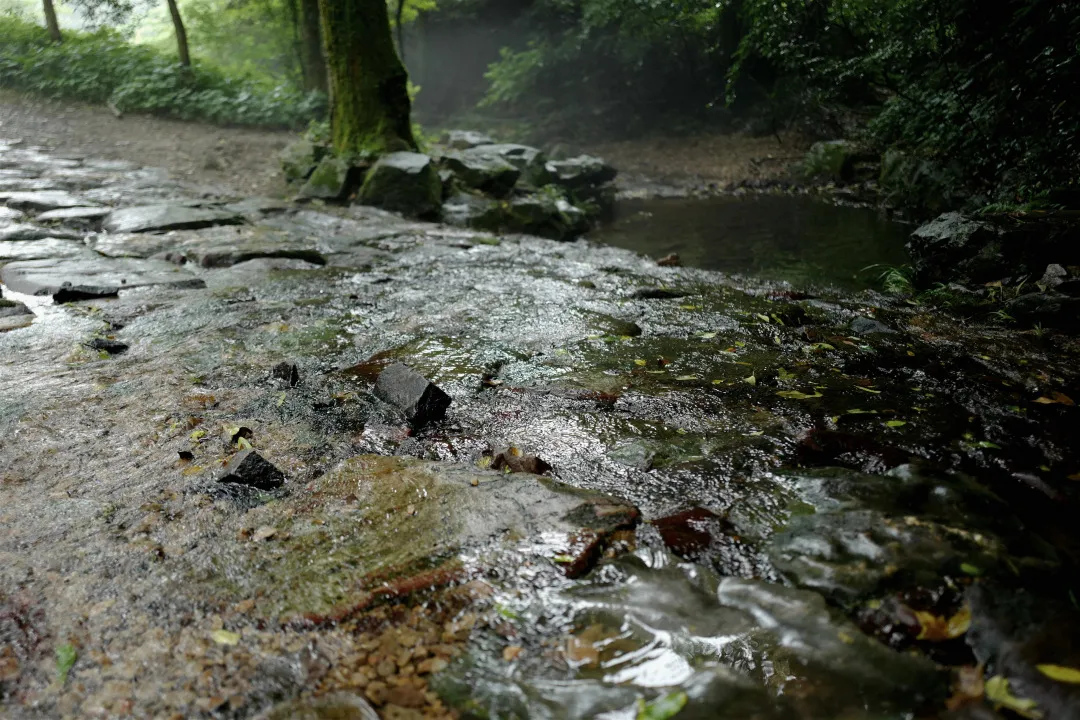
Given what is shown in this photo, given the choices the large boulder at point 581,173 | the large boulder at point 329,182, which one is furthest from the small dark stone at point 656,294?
the large boulder at point 581,173

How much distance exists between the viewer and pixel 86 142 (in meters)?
10.6

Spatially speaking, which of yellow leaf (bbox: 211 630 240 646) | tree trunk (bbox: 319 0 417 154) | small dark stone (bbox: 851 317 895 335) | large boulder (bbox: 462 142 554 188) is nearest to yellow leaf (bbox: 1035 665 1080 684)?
yellow leaf (bbox: 211 630 240 646)

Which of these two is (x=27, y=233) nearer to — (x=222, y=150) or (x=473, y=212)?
(x=473, y=212)

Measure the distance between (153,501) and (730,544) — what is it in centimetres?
180

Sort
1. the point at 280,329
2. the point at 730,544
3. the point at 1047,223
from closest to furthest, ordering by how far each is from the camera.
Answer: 1. the point at 730,544
2. the point at 280,329
3. the point at 1047,223

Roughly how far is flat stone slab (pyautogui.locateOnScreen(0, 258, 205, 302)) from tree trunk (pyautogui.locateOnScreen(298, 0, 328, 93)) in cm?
1039

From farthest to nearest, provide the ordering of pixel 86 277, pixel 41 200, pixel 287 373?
pixel 41 200
pixel 86 277
pixel 287 373

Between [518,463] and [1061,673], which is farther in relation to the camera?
[518,463]

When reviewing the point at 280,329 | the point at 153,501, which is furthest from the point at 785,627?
the point at 280,329

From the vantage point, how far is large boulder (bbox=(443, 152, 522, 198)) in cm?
965

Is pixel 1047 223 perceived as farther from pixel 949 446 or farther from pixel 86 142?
pixel 86 142

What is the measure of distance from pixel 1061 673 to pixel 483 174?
931cm

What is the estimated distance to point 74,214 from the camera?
20.9ft

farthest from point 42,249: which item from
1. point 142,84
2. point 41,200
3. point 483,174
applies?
Answer: point 142,84
